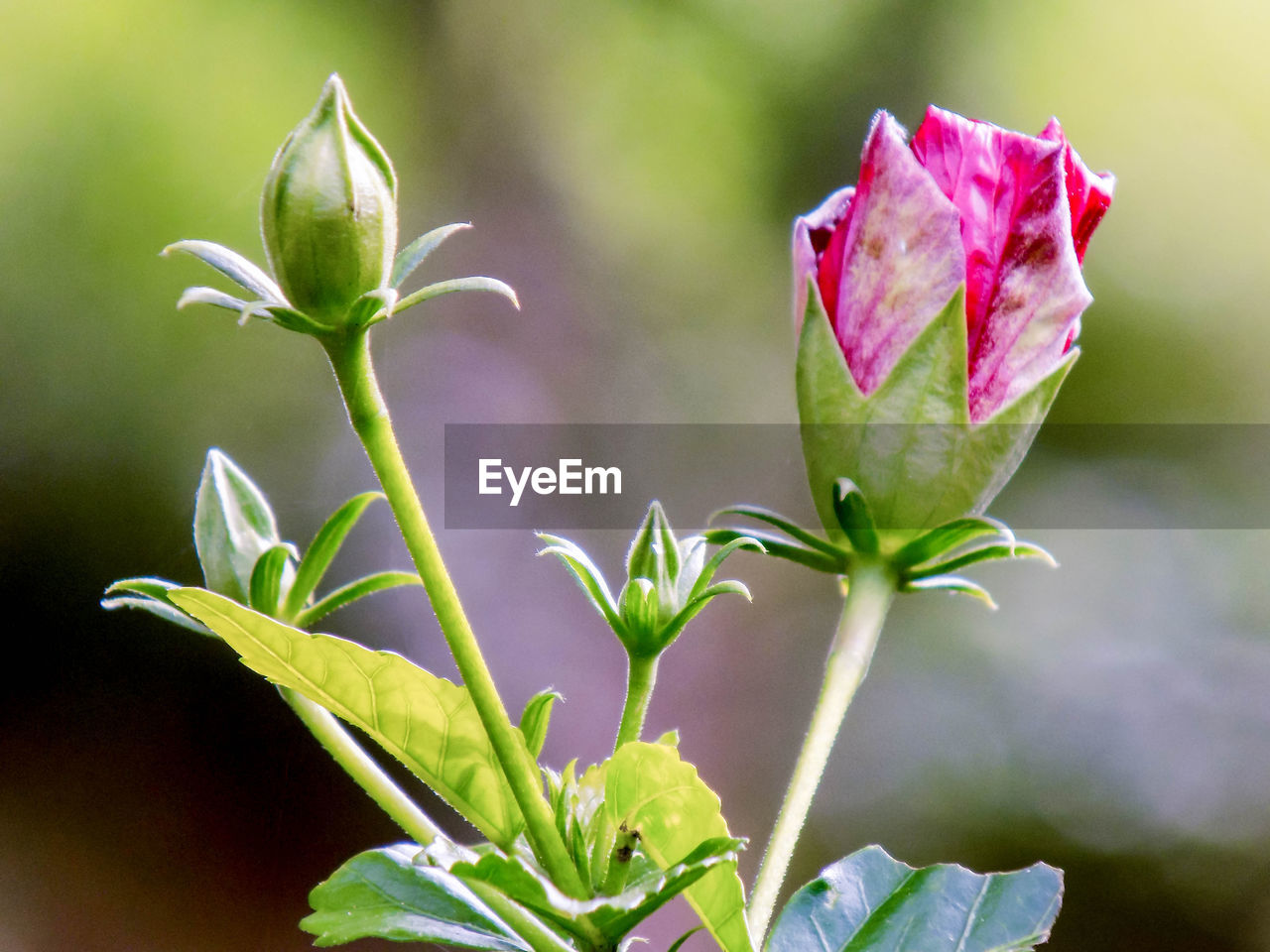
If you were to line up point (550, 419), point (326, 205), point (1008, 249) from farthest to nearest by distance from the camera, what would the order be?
point (550, 419)
point (1008, 249)
point (326, 205)

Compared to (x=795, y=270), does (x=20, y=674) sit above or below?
below

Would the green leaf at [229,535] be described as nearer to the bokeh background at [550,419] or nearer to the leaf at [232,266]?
the leaf at [232,266]

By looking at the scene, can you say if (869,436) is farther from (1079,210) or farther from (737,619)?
(737,619)

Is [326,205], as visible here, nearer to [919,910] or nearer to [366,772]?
[366,772]

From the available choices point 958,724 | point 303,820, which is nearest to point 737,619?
point 958,724

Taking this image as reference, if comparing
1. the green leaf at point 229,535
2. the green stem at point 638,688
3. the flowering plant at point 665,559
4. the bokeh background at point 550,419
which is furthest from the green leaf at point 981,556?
the bokeh background at point 550,419

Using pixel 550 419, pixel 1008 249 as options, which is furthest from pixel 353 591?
pixel 550 419

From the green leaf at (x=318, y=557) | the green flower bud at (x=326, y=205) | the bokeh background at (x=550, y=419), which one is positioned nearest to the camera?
the green flower bud at (x=326, y=205)
